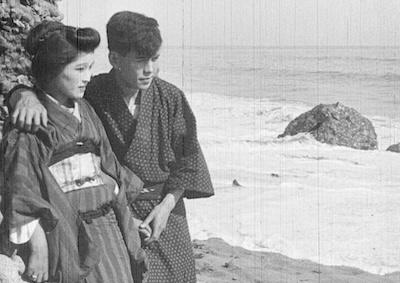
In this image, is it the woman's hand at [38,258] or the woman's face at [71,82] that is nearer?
the woman's hand at [38,258]

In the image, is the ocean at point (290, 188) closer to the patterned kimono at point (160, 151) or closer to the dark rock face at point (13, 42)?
the dark rock face at point (13, 42)

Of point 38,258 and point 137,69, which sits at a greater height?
point 137,69

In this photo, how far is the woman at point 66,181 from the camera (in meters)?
3.04

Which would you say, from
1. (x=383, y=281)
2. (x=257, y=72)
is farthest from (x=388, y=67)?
(x=383, y=281)

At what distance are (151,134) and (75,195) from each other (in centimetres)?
48

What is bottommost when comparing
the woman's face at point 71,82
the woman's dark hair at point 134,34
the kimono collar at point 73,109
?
the kimono collar at point 73,109

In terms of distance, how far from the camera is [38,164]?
10.0 ft

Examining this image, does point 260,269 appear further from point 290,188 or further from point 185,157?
point 290,188

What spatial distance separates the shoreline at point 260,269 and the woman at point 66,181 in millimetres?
1894

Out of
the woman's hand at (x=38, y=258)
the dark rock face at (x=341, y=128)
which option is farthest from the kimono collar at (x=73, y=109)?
the dark rock face at (x=341, y=128)

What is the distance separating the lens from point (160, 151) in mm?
3518

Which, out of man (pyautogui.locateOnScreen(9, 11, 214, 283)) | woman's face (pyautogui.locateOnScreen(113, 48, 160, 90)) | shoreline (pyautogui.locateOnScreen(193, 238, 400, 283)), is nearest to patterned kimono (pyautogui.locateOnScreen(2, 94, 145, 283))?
man (pyautogui.locateOnScreen(9, 11, 214, 283))

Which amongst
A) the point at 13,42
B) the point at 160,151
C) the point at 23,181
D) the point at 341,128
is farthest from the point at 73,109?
the point at 341,128

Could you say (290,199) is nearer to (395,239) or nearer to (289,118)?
(395,239)
